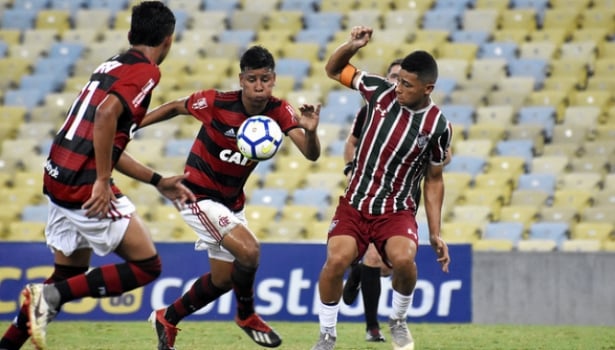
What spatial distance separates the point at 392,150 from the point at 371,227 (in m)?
0.53

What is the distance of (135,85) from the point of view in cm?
703

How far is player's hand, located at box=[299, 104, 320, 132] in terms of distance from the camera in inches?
310

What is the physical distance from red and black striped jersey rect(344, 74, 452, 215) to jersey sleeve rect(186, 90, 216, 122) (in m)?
1.11

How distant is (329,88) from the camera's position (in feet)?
55.3

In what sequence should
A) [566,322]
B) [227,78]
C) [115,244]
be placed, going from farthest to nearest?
[227,78] < [566,322] < [115,244]

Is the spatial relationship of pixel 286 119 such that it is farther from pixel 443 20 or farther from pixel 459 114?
pixel 443 20

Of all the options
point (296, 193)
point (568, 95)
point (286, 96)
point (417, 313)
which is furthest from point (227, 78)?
point (417, 313)

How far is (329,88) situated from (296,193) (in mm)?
2401

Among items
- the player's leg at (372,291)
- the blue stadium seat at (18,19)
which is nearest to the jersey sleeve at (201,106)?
the player's leg at (372,291)

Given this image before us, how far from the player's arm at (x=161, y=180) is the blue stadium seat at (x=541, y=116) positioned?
30.4 ft

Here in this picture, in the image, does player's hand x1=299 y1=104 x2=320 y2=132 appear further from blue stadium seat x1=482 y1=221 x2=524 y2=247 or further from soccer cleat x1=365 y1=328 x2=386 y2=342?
blue stadium seat x1=482 y1=221 x2=524 y2=247

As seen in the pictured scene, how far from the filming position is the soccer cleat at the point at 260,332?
327 inches

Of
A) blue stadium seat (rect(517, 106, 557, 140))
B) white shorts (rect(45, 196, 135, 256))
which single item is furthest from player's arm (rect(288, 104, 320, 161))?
blue stadium seat (rect(517, 106, 557, 140))

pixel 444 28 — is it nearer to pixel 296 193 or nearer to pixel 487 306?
pixel 296 193
